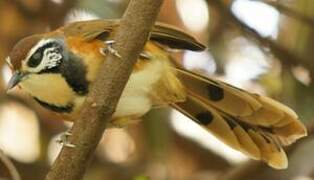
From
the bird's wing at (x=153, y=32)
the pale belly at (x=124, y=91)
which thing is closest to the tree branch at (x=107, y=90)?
the pale belly at (x=124, y=91)

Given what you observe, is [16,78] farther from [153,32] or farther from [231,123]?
[231,123]

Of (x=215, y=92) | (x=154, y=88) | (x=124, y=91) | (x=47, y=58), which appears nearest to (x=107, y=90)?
(x=47, y=58)

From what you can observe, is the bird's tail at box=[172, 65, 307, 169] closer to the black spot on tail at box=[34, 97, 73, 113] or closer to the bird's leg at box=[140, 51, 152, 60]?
the bird's leg at box=[140, 51, 152, 60]

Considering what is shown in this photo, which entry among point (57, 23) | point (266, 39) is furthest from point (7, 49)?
point (266, 39)

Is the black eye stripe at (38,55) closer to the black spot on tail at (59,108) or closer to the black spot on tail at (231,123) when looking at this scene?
the black spot on tail at (59,108)

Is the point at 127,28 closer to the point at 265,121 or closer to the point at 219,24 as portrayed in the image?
the point at 265,121

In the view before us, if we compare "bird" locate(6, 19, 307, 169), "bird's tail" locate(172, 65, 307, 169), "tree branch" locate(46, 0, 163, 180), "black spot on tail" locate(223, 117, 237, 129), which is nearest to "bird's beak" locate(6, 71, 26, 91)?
"bird" locate(6, 19, 307, 169)

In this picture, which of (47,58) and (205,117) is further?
(205,117)
